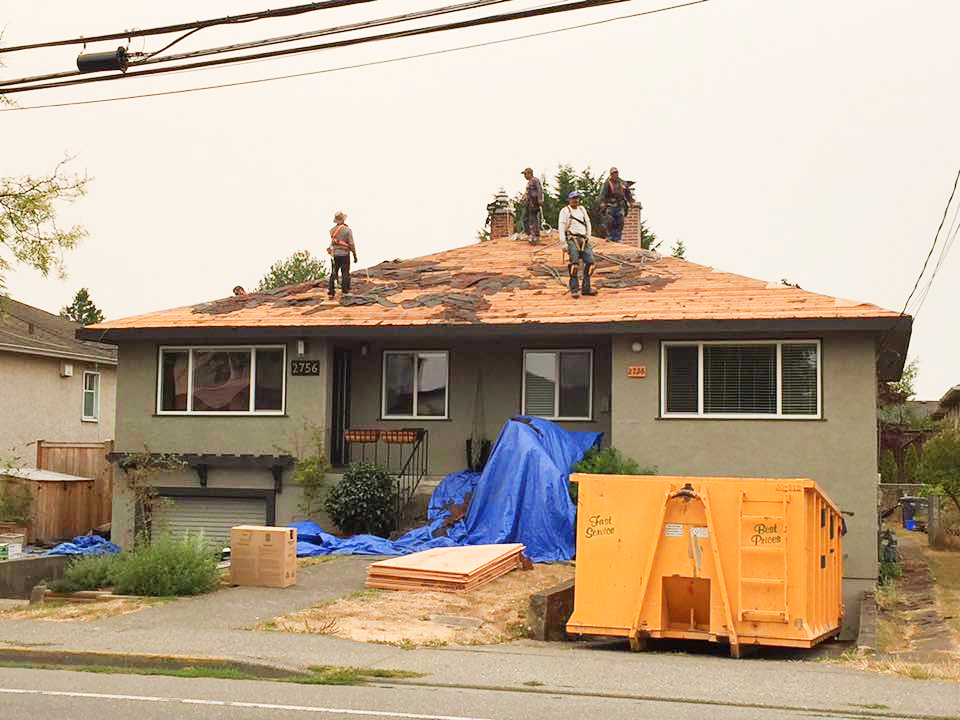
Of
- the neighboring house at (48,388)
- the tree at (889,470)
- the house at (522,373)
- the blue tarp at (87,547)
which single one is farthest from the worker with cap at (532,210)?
the tree at (889,470)

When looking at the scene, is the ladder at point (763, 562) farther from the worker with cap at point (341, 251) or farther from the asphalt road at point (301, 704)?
the worker with cap at point (341, 251)

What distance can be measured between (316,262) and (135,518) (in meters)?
39.8

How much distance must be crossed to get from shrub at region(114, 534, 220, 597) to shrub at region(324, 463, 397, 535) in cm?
460

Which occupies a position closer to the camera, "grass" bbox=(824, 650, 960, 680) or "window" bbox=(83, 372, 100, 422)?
"grass" bbox=(824, 650, 960, 680)

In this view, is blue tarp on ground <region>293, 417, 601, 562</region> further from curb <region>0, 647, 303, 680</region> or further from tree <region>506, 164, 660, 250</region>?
tree <region>506, 164, 660, 250</region>

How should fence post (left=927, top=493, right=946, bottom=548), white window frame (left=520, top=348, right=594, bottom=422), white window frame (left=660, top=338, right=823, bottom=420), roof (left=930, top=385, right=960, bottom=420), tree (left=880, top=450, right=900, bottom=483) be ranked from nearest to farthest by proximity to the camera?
white window frame (left=660, top=338, right=823, bottom=420), white window frame (left=520, top=348, right=594, bottom=422), fence post (left=927, top=493, right=946, bottom=548), tree (left=880, top=450, right=900, bottom=483), roof (left=930, top=385, right=960, bottom=420)

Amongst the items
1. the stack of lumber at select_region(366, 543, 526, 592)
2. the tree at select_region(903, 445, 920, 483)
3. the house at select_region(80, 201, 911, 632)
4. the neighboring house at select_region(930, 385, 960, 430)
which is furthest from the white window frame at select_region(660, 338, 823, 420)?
the neighboring house at select_region(930, 385, 960, 430)

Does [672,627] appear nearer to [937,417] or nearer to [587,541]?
[587,541]

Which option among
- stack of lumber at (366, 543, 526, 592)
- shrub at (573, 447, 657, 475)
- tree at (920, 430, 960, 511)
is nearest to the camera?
stack of lumber at (366, 543, 526, 592)

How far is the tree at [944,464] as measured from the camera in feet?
76.5

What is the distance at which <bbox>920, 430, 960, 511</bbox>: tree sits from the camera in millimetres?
23325

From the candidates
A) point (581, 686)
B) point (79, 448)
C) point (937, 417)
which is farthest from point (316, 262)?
point (581, 686)

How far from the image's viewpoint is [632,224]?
2719 cm

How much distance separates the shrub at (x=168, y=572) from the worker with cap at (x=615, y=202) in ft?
49.3
